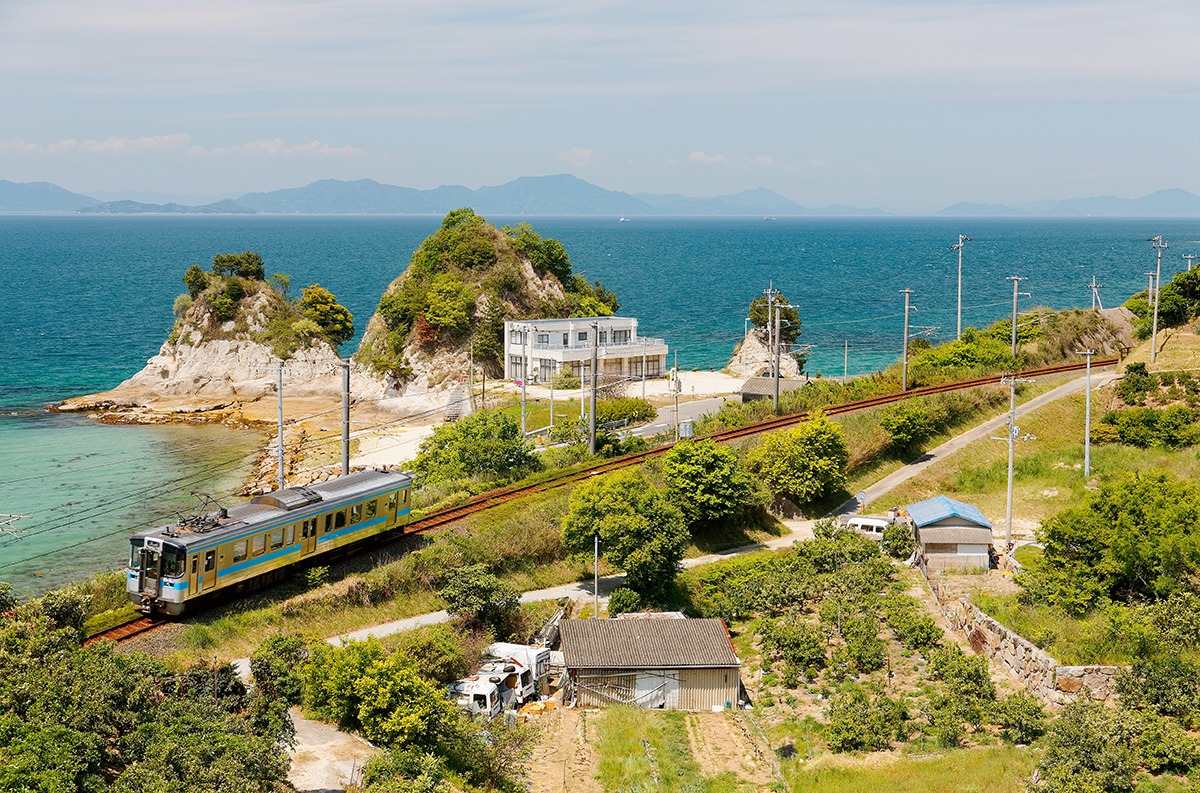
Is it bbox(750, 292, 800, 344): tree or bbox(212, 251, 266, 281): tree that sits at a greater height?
bbox(212, 251, 266, 281): tree

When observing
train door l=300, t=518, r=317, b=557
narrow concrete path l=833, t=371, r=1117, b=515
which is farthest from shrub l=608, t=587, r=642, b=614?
narrow concrete path l=833, t=371, r=1117, b=515

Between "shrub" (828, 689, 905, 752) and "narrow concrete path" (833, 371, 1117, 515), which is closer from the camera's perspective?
"shrub" (828, 689, 905, 752)

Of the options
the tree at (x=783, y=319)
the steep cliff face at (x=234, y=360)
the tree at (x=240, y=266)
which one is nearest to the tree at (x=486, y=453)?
the steep cliff face at (x=234, y=360)

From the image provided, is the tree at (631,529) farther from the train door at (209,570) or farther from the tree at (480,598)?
the train door at (209,570)

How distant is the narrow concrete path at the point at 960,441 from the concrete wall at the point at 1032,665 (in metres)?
12.4

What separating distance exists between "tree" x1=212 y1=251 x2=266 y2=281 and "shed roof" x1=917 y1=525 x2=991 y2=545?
190ft

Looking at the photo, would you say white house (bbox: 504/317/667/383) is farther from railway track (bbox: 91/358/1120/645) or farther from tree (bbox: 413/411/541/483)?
A: tree (bbox: 413/411/541/483)

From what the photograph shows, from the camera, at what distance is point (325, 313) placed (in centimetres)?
8138

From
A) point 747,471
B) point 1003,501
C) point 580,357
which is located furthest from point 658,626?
point 580,357

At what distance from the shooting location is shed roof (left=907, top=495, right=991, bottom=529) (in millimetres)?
37188

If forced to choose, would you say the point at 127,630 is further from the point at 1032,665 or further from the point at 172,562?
the point at 1032,665

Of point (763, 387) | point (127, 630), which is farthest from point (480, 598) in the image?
point (763, 387)

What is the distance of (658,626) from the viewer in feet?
97.4

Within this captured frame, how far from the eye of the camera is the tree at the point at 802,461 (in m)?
41.7
